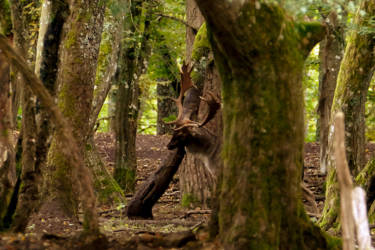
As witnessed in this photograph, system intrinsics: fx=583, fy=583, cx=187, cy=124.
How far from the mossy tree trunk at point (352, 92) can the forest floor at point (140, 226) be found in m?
0.48

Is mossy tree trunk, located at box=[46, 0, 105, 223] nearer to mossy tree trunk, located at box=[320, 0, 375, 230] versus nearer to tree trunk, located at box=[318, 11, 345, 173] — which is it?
mossy tree trunk, located at box=[320, 0, 375, 230]

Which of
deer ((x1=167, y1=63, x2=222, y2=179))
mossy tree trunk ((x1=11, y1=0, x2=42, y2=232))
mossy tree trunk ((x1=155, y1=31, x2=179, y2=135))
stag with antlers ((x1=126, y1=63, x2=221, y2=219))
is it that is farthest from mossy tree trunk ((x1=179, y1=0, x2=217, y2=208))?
mossy tree trunk ((x1=11, y1=0, x2=42, y2=232))

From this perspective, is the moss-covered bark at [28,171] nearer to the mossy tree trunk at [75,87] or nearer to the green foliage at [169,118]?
the mossy tree trunk at [75,87]

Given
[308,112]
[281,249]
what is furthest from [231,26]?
[308,112]

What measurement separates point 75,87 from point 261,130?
164 inches

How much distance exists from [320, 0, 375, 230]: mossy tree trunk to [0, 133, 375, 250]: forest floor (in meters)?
0.48

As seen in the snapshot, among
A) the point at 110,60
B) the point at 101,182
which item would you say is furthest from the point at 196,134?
the point at 110,60

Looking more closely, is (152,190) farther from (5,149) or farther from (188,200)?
(5,149)

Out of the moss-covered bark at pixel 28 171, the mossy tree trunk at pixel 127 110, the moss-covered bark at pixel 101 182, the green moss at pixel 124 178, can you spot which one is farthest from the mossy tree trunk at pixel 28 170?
the green moss at pixel 124 178

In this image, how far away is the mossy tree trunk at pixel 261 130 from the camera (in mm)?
5633

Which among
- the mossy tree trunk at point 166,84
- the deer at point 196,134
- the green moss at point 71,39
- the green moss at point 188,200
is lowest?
the green moss at point 188,200

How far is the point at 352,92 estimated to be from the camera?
9.51 meters

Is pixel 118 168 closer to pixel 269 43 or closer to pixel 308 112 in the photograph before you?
pixel 269 43

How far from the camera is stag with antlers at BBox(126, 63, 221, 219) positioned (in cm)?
905
